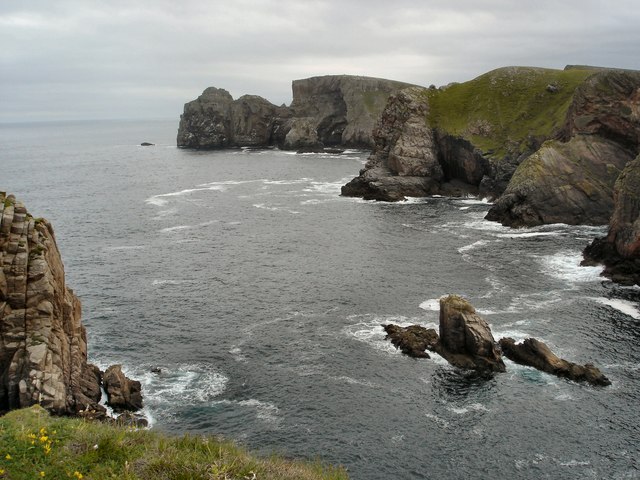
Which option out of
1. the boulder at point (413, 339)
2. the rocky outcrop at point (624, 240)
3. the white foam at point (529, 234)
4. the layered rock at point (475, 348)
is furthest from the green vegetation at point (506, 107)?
the layered rock at point (475, 348)

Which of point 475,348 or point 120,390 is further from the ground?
point 475,348

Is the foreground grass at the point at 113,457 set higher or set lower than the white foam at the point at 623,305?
higher

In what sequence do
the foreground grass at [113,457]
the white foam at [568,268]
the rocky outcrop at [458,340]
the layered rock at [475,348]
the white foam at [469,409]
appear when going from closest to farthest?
the foreground grass at [113,457]
the white foam at [469,409]
the layered rock at [475,348]
the rocky outcrop at [458,340]
the white foam at [568,268]

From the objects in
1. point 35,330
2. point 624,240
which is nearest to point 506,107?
point 624,240

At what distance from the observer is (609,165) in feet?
331

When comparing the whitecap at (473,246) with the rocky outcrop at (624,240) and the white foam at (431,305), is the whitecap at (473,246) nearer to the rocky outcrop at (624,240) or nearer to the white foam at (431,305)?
the rocky outcrop at (624,240)

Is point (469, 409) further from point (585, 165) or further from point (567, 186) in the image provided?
point (585, 165)

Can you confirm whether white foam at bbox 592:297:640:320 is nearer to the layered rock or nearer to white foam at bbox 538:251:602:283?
white foam at bbox 538:251:602:283

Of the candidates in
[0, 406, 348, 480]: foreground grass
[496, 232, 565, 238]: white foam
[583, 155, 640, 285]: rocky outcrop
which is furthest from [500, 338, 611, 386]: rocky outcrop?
[496, 232, 565, 238]: white foam

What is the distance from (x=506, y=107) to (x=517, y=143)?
16.7m

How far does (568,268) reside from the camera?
253ft

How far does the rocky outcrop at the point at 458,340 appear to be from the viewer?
5241 cm

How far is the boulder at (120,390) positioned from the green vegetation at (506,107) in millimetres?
99452

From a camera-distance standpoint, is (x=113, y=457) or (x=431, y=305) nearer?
(x=113, y=457)
